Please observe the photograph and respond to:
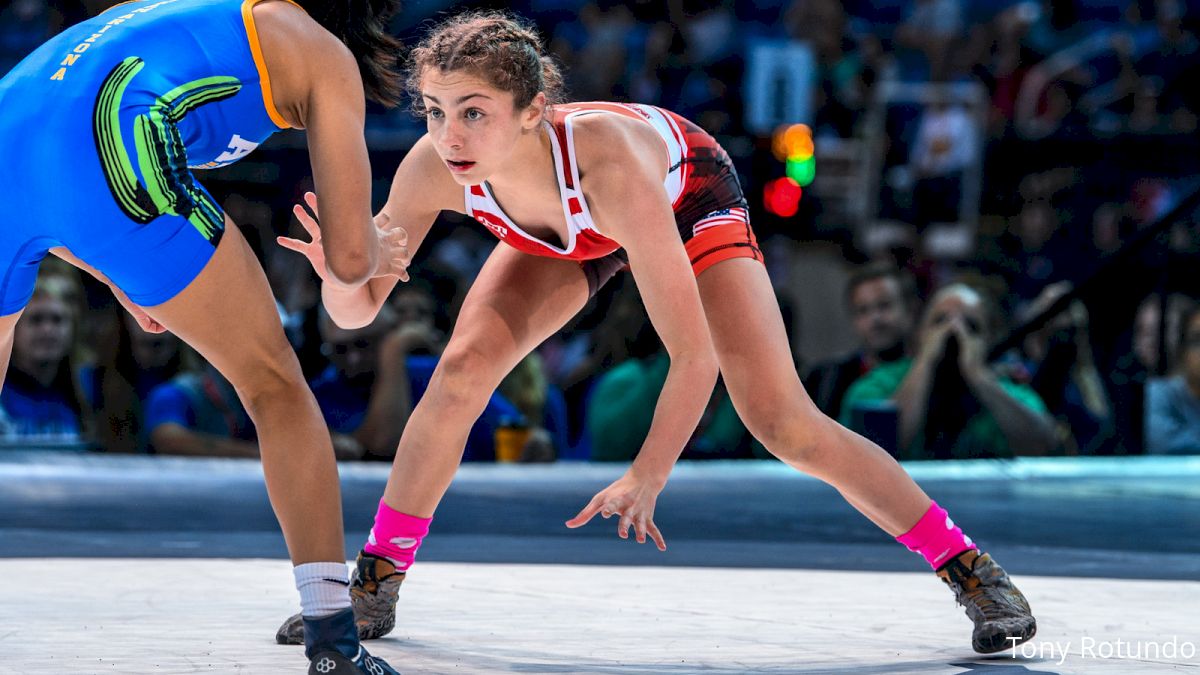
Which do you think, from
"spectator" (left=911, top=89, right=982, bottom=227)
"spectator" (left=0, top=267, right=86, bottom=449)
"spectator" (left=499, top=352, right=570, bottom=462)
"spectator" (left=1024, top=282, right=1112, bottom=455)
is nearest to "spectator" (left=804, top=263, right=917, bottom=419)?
"spectator" (left=1024, top=282, right=1112, bottom=455)

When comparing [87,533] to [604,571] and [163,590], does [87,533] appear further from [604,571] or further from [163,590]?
[604,571]

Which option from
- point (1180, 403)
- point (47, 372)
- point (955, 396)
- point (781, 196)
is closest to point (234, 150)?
point (47, 372)

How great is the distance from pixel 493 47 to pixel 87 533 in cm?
272

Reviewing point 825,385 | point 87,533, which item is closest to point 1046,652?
point 87,533

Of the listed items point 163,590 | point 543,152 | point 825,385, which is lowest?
point 825,385

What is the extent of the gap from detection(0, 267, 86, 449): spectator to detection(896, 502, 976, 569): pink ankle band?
441cm

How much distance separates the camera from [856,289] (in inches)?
284

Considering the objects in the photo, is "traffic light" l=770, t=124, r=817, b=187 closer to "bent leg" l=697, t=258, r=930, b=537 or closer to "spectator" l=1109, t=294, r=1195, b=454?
"spectator" l=1109, t=294, r=1195, b=454

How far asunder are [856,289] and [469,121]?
439cm

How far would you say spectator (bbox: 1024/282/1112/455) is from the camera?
25.2 feet

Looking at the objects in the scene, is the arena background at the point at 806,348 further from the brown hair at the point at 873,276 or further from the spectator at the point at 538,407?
the brown hair at the point at 873,276

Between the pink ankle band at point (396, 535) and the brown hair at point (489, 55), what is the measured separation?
0.87m

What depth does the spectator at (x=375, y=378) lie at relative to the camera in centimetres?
686

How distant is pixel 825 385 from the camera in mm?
7312
